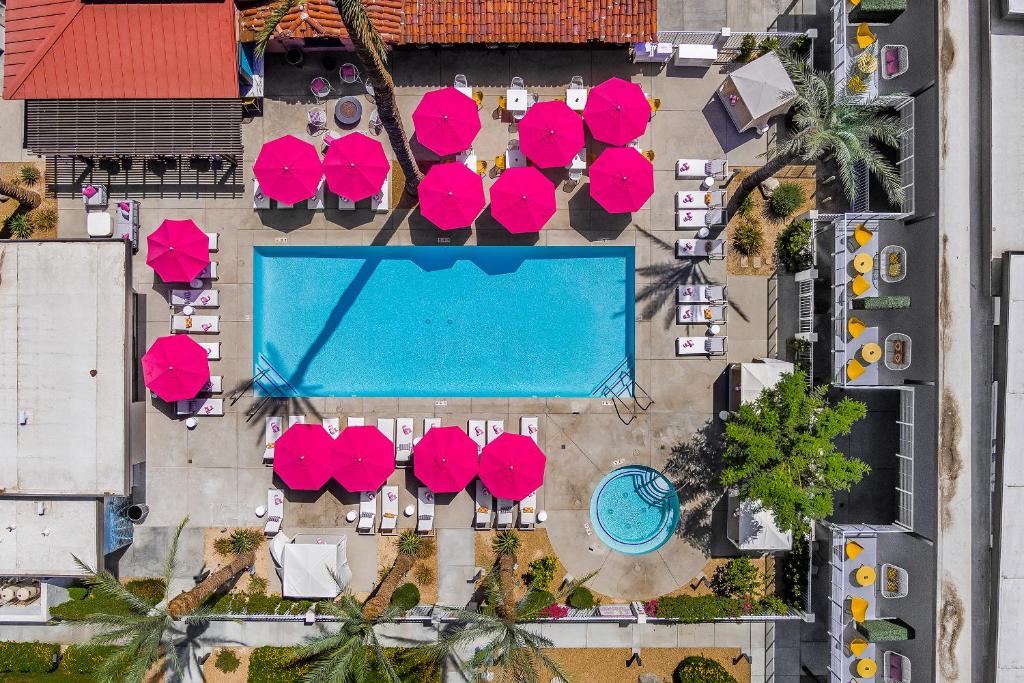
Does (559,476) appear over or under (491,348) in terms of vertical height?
under

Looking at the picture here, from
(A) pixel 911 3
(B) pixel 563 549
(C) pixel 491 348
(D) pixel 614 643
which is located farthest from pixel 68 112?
(A) pixel 911 3

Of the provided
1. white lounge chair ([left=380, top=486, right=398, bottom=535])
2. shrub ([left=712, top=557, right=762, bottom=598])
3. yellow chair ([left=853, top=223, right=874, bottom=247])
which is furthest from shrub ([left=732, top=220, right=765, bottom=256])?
white lounge chair ([left=380, top=486, right=398, bottom=535])

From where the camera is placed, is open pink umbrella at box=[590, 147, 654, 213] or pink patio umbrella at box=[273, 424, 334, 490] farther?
open pink umbrella at box=[590, 147, 654, 213]

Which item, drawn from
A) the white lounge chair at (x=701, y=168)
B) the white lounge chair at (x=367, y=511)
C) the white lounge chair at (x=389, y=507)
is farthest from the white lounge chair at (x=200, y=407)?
the white lounge chair at (x=701, y=168)

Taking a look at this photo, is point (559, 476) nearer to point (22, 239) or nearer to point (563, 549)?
point (563, 549)

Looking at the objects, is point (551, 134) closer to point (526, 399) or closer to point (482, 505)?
point (526, 399)

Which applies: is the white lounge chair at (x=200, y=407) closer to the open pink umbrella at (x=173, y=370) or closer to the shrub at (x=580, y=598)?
the open pink umbrella at (x=173, y=370)

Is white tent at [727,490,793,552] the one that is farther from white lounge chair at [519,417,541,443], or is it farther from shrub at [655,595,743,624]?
white lounge chair at [519,417,541,443]

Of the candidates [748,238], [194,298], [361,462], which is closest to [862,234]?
[748,238]
